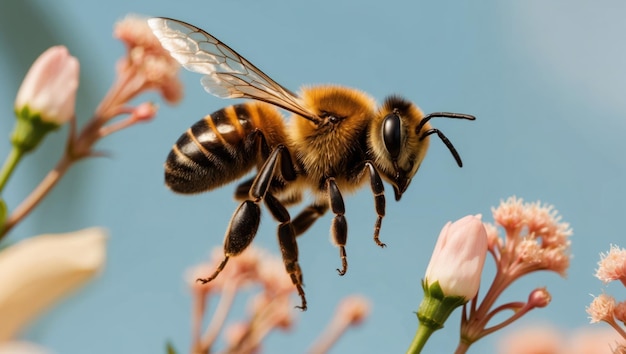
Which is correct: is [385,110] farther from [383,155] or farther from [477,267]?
[477,267]

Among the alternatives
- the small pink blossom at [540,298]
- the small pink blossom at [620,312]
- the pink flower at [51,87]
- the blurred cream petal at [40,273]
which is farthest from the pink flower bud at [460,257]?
the blurred cream petal at [40,273]

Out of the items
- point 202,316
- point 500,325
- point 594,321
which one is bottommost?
point 202,316

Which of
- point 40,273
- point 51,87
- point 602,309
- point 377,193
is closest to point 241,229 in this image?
point 377,193

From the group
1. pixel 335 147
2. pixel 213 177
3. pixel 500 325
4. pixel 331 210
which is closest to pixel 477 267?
pixel 500 325

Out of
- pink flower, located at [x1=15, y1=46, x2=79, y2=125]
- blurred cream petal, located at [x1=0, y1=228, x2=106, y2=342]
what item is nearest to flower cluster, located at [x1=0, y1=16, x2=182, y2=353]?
pink flower, located at [x1=15, y1=46, x2=79, y2=125]

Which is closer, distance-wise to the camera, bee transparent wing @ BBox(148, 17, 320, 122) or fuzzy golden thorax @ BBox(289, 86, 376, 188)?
bee transparent wing @ BBox(148, 17, 320, 122)

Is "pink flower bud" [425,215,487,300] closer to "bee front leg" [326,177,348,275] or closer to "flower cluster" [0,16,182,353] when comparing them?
"bee front leg" [326,177,348,275]
